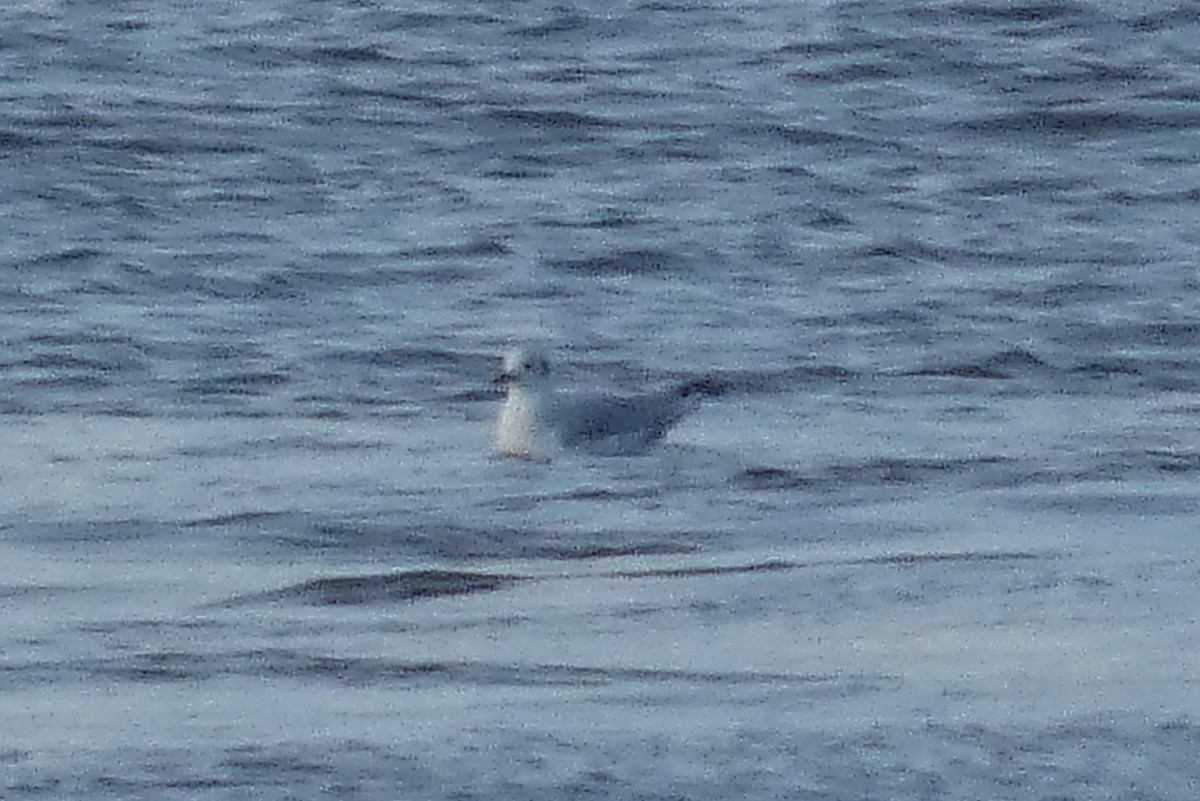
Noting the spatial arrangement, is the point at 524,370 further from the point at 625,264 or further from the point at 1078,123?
the point at 1078,123

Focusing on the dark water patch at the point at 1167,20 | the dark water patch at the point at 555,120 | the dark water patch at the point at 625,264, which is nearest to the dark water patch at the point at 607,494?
the dark water patch at the point at 625,264

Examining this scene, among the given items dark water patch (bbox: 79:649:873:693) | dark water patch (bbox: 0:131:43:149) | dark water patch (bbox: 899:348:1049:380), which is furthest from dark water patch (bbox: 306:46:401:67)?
dark water patch (bbox: 79:649:873:693)

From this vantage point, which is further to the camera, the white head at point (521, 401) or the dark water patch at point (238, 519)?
the white head at point (521, 401)

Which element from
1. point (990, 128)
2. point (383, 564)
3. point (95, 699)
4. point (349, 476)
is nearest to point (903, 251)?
point (990, 128)

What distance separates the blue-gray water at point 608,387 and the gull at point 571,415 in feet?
0.27

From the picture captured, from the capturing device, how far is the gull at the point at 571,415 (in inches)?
360

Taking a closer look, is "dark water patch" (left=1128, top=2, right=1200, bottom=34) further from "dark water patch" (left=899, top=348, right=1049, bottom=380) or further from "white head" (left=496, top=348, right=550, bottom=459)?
"white head" (left=496, top=348, right=550, bottom=459)

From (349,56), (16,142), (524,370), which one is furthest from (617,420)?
(349,56)

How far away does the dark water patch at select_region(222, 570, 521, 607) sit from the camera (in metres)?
7.39

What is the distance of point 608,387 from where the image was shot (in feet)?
35.1

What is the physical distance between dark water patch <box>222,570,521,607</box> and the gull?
1.38 meters

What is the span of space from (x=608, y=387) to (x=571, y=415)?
119 cm

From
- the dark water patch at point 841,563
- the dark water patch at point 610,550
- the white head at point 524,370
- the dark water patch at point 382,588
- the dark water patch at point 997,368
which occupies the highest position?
the dark water patch at point 382,588

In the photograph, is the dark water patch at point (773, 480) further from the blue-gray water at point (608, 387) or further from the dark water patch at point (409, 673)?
the dark water patch at point (409, 673)
